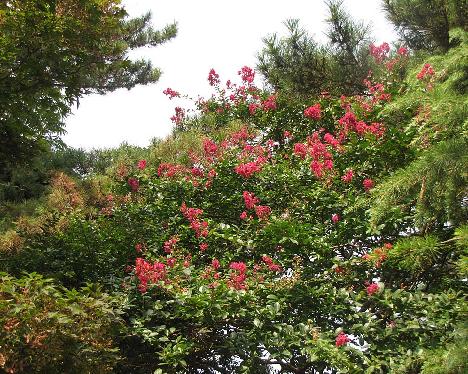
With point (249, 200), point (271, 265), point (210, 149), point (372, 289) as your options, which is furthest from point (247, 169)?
point (372, 289)

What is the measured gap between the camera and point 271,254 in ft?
19.2

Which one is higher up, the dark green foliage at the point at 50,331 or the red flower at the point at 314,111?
the red flower at the point at 314,111

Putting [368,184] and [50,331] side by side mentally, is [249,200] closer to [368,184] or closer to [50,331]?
[368,184]

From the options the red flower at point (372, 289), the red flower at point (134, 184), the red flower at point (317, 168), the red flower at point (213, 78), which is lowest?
the red flower at point (372, 289)

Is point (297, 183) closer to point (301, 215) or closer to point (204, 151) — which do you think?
point (301, 215)

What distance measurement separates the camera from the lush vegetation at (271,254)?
3.57m

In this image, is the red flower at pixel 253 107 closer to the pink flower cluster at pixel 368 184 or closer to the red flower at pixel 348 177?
the red flower at pixel 348 177

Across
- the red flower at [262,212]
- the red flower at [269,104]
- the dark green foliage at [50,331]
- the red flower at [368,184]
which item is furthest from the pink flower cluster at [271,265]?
the red flower at [269,104]

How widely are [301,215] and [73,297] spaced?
3024 mm

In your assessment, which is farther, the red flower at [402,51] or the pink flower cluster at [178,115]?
the pink flower cluster at [178,115]

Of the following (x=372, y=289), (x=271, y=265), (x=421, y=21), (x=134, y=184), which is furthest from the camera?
(x=421, y=21)

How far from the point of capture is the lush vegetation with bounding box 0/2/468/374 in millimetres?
3570

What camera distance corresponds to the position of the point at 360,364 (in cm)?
473

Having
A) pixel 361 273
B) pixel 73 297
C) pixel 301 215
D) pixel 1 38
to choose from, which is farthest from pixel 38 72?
pixel 361 273
